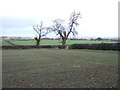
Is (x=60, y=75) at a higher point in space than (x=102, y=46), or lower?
lower

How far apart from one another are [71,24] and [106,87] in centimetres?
3808

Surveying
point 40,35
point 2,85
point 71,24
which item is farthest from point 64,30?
point 2,85

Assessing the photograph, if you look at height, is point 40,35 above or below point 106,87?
above

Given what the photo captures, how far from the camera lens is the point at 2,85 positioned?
5301mm

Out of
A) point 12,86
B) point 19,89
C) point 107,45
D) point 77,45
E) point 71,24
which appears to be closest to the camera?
point 19,89

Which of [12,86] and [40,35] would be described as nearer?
[12,86]

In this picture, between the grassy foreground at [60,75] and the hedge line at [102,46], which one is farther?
the hedge line at [102,46]

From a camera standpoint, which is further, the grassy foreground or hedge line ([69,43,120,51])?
hedge line ([69,43,120,51])

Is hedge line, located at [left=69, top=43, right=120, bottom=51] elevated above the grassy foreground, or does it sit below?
above

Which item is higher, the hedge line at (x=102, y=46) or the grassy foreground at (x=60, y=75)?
the hedge line at (x=102, y=46)

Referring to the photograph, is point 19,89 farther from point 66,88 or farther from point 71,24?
point 71,24

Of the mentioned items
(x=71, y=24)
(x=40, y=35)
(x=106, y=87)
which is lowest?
(x=106, y=87)

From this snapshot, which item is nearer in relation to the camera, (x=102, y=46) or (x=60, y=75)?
(x=60, y=75)

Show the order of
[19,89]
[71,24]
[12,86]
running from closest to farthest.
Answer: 1. [19,89]
2. [12,86]
3. [71,24]
